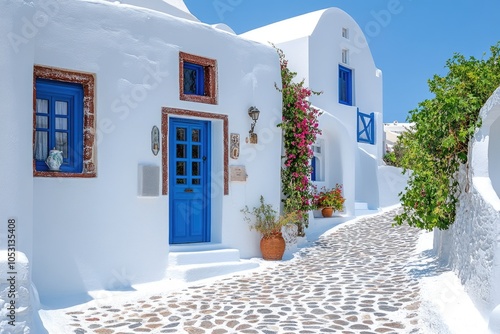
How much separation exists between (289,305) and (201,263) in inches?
87.7

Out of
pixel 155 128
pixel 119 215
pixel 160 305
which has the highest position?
pixel 155 128

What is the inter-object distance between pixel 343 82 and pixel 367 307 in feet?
36.0

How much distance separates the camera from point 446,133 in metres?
6.74

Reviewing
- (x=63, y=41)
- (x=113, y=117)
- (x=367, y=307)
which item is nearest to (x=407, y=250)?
(x=367, y=307)

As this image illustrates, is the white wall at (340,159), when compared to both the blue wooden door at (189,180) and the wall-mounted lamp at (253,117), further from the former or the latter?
the blue wooden door at (189,180)

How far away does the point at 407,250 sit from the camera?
9.66 m

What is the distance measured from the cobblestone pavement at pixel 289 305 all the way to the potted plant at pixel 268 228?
1.10ft

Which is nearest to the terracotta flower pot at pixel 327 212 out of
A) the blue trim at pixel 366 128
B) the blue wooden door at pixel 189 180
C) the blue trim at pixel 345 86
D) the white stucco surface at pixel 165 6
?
the blue trim at pixel 366 128

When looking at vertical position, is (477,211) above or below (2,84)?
below

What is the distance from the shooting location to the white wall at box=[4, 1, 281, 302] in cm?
646

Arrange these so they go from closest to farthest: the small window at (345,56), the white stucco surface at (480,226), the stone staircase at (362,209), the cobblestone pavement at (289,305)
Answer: the white stucco surface at (480,226) < the cobblestone pavement at (289,305) < the stone staircase at (362,209) < the small window at (345,56)

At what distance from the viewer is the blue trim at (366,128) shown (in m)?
16.4

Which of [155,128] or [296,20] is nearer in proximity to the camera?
[155,128]

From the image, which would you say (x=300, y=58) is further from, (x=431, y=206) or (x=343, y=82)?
(x=431, y=206)
